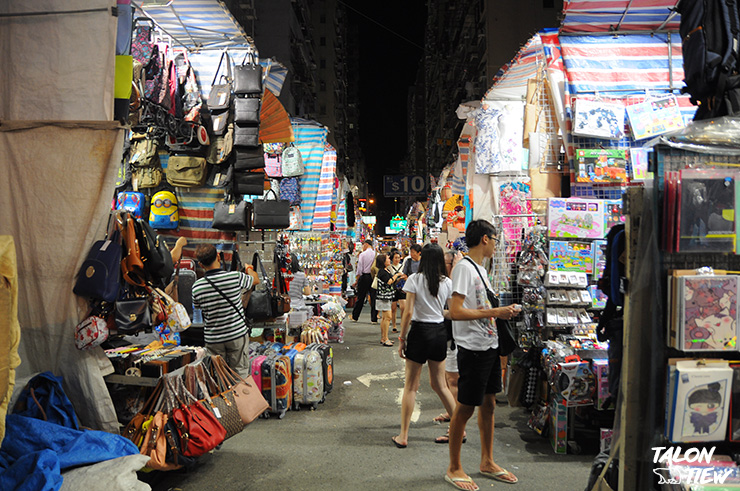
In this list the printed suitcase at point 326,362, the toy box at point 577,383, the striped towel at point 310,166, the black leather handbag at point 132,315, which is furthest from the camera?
the striped towel at point 310,166

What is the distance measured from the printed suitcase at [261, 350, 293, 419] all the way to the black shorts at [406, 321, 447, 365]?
1978 mm

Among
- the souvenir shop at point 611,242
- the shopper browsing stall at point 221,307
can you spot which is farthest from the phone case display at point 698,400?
the shopper browsing stall at point 221,307

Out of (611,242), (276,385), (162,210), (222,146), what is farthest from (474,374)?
(162,210)

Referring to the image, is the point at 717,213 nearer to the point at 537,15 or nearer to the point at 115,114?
the point at 115,114

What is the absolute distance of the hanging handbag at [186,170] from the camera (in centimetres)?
666

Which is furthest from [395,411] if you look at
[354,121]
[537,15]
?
[354,121]

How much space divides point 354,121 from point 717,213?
92860mm

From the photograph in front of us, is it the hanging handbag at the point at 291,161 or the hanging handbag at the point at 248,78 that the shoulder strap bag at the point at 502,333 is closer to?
the hanging handbag at the point at 248,78

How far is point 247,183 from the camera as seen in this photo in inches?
267

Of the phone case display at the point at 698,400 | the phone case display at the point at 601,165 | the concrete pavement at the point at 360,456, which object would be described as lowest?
the concrete pavement at the point at 360,456

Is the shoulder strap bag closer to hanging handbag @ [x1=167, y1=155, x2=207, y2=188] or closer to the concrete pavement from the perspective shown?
the concrete pavement

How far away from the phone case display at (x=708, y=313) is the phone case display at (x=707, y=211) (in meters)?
0.16

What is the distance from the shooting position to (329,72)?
183 ft

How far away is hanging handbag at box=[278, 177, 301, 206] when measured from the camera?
11.7 m
